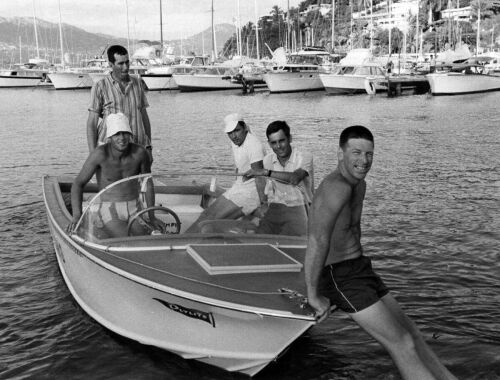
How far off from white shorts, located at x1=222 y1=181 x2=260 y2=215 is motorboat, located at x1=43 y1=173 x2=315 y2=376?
0.46ft

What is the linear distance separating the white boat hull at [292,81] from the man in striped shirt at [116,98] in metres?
50.6

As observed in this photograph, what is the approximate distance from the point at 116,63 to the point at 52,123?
91.2ft

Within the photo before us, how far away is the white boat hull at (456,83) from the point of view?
48438 millimetres

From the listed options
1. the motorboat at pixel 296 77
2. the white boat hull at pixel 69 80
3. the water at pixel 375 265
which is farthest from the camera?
the white boat hull at pixel 69 80

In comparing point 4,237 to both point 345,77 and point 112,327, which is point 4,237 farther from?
point 345,77

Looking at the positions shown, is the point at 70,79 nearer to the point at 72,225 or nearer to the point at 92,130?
the point at 92,130

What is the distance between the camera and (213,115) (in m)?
38.5

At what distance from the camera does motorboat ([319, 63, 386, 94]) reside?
53094mm

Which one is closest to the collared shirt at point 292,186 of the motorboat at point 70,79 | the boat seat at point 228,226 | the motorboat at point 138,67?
the boat seat at point 228,226

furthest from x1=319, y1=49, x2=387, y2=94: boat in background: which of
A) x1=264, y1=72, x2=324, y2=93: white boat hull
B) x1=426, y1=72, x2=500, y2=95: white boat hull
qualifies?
x1=426, y1=72, x2=500, y2=95: white boat hull

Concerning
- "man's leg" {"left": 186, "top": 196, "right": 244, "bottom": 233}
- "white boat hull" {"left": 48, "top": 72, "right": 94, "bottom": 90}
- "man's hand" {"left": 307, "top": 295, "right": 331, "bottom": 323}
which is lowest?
"man's hand" {"left": 307, "top": 295, "right": 331, "bottom": 323}

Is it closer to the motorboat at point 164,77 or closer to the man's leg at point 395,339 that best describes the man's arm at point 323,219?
the man's leg at point 395,339

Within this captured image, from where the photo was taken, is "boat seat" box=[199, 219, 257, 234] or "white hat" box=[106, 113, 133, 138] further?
"white hat" box=[106, 113, 133, 138]

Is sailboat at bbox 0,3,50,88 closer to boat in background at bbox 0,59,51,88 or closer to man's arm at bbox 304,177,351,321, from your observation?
boat in background at bbox 0,59,51,88
